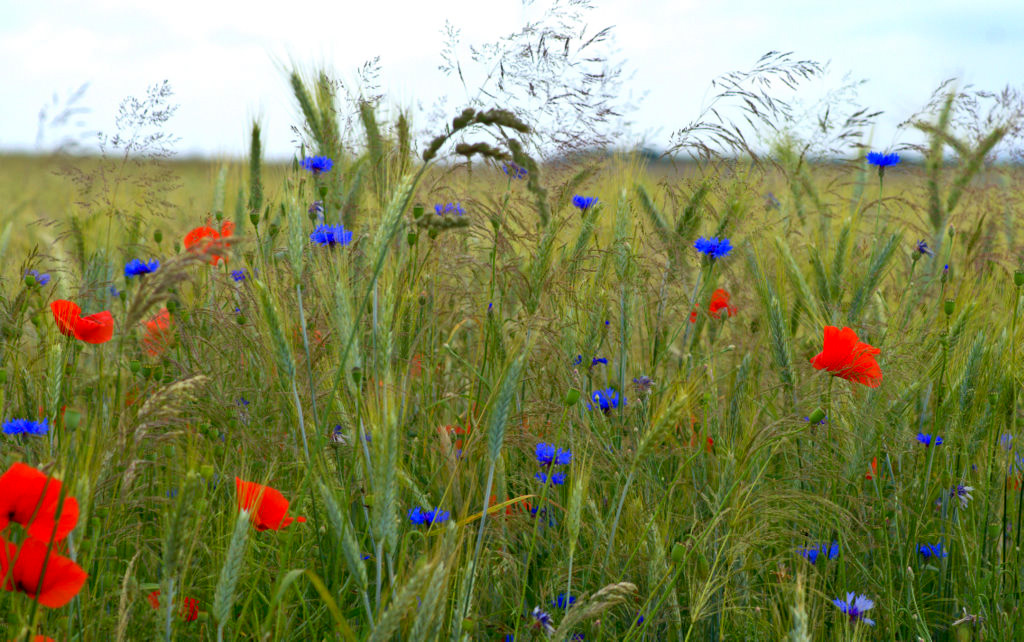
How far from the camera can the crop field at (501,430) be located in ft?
3.55

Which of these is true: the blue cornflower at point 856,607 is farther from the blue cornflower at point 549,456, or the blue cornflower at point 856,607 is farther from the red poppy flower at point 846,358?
the blue cornflower at point 549,456

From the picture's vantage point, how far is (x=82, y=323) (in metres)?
1.50

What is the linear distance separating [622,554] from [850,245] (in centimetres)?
118

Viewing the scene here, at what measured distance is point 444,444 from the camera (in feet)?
4.33

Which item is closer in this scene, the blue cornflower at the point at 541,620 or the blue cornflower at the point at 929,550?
the blue cornflower at the point at 541,620

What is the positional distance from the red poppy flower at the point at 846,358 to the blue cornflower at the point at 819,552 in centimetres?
33

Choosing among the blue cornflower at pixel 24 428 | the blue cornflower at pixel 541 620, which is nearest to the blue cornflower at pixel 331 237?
the blue cornflower at pixel 24 428

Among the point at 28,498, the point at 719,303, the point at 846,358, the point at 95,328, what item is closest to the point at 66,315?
the point at 95,328

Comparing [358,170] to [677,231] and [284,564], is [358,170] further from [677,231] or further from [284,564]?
[284,564]

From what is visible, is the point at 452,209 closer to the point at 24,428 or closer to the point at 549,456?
the point at 549,456

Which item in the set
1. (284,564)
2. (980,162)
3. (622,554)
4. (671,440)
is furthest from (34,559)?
(980,162)

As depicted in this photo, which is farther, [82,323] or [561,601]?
[82,323]

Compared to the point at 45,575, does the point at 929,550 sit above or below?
below

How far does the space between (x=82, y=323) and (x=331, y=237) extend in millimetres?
543
